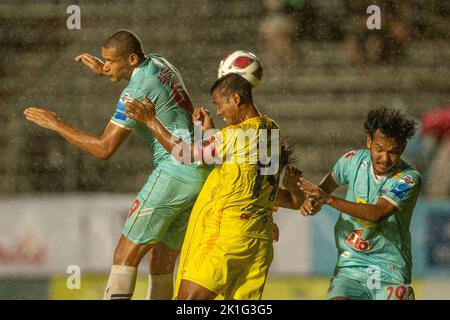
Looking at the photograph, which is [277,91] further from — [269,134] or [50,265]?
[269,134]

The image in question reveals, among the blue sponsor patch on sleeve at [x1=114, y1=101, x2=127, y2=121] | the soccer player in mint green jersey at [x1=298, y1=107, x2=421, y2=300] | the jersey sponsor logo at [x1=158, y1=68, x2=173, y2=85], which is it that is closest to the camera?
the soccer player in mint green jersey at [x1=298, y1=107, x2=421, y2=300]

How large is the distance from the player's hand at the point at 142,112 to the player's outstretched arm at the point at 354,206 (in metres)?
0.95

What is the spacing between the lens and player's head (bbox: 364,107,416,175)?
246 inches

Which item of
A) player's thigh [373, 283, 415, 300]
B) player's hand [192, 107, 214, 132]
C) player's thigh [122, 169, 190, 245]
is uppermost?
player's hand [192, 107, 214, 132]

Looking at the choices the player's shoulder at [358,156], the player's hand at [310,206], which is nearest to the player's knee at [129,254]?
the player's hand at [310,206]

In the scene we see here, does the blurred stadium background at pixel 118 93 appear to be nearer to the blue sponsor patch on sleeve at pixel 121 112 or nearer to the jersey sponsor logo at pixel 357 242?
the jersey sponsor logo at pixel 357 242

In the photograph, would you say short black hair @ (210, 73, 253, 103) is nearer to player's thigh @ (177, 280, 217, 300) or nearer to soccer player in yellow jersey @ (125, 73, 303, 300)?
soccer player in yellow jersey @ (125, 73, 303, 300)

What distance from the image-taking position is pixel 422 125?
393 inches

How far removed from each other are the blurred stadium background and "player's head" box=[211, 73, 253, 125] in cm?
315

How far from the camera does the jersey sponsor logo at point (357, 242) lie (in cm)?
636

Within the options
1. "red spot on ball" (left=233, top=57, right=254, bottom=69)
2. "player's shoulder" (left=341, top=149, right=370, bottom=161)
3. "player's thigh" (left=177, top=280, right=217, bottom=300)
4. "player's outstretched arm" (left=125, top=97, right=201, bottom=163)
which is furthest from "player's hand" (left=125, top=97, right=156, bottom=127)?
"player's shoulder" (left=341, top=149, right=370, bottom=161)

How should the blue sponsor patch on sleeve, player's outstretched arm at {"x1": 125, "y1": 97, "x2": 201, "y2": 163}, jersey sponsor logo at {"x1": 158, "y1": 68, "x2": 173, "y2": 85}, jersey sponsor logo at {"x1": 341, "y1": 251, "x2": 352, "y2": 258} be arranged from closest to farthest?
player's outstretched arm at {"x1": 125, "y1": 97, "x2": 201, "y2": 163} < jersey sponsor logo at {"x1": 341, "y1": 251, "x2": 352, "y2": 258} < the blue sponsor patch on sleeve < jersey sponsor logo at {"x1": 158, "y1": 68, "x2": 173, "y2": 85}

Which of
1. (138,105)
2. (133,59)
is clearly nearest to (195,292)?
(138,105)

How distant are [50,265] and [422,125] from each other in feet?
12.1
